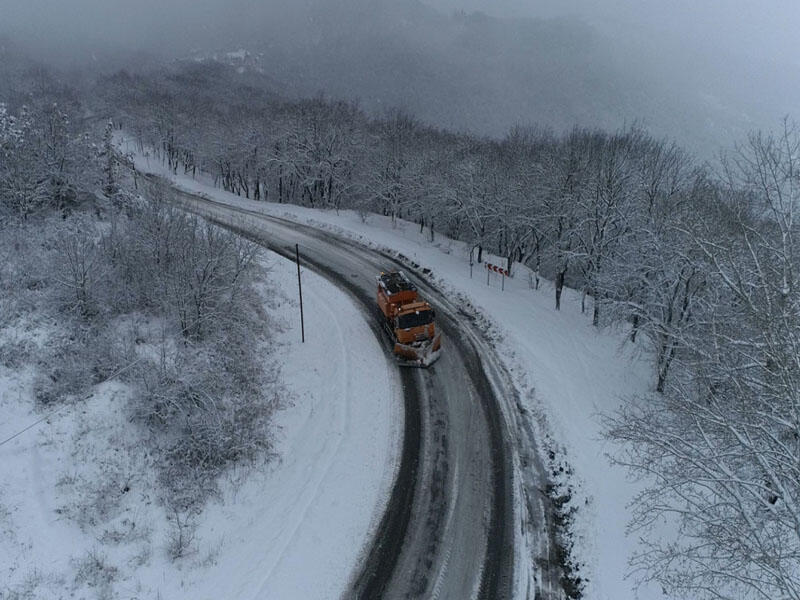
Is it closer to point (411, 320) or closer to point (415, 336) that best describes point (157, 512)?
point (415, 336)

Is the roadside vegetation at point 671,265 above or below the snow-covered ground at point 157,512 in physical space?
above

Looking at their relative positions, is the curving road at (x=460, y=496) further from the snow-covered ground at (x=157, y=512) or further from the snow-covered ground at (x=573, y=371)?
the snow-covered ground at (x=573, y=371)

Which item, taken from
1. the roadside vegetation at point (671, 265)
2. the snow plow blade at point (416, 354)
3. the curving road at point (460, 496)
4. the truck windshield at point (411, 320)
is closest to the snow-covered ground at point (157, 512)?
the curving road at point (460, 496)

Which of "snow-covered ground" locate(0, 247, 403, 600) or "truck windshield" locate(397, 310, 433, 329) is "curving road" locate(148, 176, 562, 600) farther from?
"truck windshield" locate(397, 310, 433, 329)

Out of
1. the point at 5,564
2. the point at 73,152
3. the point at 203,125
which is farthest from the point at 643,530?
the point at 203,125

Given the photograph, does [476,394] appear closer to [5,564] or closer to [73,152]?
[5,564]

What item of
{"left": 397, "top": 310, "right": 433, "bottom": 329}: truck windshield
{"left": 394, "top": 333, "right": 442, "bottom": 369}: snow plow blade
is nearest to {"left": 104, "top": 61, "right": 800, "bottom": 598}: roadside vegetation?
{"left": 394, "top": 333, "right": 442, "bottom": 369}: snow plow blade
